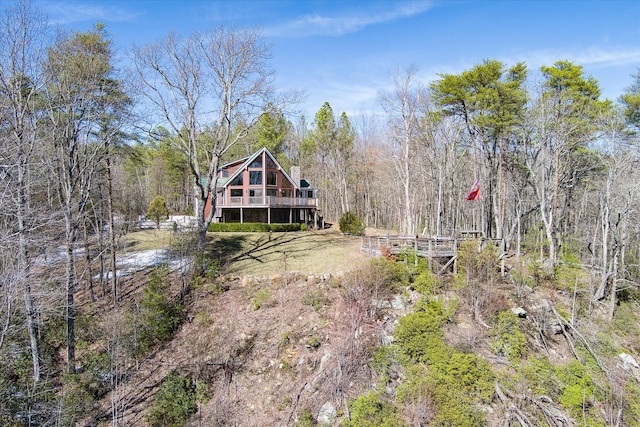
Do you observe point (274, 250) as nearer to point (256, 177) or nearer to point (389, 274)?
point (389, 274)

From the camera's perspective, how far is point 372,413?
30.3ft

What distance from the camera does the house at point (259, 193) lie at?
29578 mm

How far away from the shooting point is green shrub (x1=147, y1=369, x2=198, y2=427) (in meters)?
9.93

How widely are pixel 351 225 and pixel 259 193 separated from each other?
8.34 m

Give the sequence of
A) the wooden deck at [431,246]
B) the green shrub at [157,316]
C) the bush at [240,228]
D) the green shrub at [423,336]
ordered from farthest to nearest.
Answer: the bush at [240,228]
the wooden deck at [431,246]
the green shrub at [157,316]
the green shrub at [423,336]

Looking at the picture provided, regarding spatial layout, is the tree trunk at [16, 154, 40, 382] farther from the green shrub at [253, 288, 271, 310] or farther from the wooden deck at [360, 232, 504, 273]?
the wooden deck at [360, 232, 504, 273]

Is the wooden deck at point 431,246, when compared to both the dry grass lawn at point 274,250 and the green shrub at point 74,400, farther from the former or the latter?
the green shrub at point 74,400

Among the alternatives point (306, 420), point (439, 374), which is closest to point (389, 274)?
point (439, 374)

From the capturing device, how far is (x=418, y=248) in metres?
15.8

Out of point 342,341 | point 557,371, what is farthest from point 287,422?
point 557,371

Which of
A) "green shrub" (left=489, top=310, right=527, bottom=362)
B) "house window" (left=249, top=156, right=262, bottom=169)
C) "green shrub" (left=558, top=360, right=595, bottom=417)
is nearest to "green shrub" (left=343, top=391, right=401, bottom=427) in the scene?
"green shrub" (left=489, top=310, right=527, bottom=362)

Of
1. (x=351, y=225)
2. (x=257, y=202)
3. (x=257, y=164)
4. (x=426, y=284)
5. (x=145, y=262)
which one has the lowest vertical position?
(x=426, y=284)

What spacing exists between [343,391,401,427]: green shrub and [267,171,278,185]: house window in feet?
74.3

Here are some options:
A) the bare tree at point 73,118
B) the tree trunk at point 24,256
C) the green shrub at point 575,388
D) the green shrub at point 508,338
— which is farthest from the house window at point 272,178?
the green shrub at point 575,388
